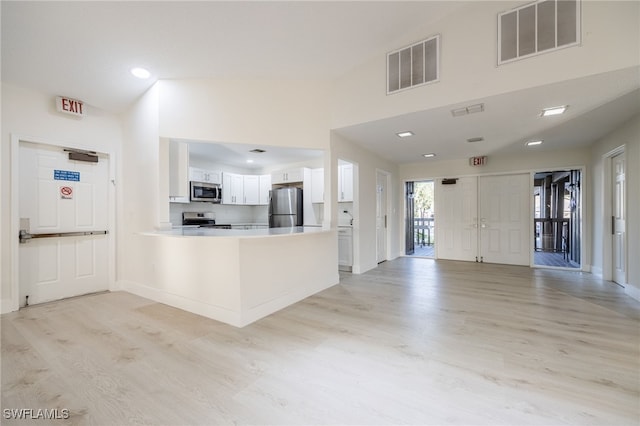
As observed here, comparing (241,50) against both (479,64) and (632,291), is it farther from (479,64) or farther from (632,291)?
(632,291)

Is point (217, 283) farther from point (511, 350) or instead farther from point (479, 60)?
point (479, 60)

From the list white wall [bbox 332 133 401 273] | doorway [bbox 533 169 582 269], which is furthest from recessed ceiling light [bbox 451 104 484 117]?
doorway [bbox 533 169 582 269]

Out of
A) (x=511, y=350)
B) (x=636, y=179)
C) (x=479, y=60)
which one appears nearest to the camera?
(x=511, y=350)

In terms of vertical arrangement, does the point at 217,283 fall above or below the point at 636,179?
A: below

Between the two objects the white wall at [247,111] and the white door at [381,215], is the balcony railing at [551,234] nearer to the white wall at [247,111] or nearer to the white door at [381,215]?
the white door at [381,215]

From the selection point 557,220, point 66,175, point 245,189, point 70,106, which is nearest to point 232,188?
point 245,189

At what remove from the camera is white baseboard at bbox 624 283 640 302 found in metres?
3.51

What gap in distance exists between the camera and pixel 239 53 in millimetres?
3219

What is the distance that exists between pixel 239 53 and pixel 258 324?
3.15 metres

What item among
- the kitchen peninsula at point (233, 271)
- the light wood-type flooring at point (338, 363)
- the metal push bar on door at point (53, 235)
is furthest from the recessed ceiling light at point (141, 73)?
the light wood-type flooring at point (338, 363)

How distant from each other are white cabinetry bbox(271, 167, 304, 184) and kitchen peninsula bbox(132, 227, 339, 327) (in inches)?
105

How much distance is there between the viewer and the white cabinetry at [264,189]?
278 inches

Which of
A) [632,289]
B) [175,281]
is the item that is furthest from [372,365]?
[632,289]

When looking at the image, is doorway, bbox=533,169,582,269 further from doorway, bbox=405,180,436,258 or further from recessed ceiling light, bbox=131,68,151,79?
recessed ceiling light, bbox=131,68,151,79
